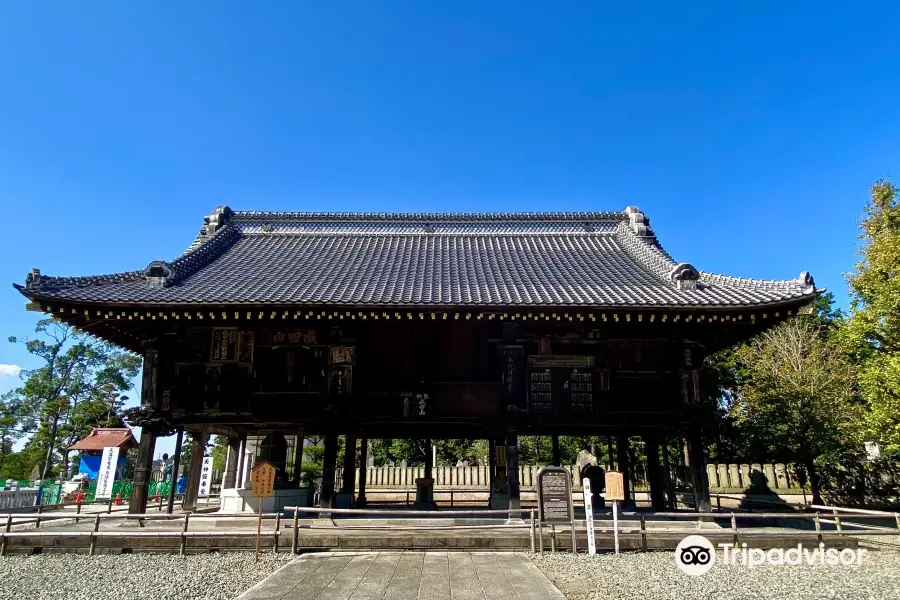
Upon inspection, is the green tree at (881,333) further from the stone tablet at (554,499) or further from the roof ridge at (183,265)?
the roof ridge at (183,265)

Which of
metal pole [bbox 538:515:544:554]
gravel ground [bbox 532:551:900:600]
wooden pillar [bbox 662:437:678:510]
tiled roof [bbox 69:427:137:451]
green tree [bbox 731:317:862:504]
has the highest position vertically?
green tree [bbox 731:317:862:504]

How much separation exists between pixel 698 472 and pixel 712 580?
14.2 ft

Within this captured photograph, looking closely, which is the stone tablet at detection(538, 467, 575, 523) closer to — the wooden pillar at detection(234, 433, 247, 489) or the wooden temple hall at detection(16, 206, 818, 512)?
the wooden temple hall at detection(16, 206, 818, 512)

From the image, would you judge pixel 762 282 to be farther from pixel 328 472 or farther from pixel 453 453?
pixel 453 453

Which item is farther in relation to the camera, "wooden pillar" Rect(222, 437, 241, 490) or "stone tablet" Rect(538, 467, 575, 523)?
"wooden pillar" Rect(222, 437, 241, 490)

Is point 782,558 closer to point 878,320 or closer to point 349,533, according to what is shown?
point 349,533

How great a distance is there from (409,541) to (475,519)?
2.20 metres

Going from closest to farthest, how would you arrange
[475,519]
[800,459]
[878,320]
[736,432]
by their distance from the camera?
[475,519] → [878,320] → [800,459] → [736,432]

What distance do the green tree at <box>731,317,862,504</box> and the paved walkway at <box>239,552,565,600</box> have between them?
16769mm

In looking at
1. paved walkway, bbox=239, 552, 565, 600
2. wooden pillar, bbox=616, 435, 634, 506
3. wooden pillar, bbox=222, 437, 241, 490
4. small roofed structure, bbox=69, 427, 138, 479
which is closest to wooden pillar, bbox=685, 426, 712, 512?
wooden pillar, bbox=616, 435, 634, 506

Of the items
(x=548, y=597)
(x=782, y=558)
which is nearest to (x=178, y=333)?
(x=548, y=597)

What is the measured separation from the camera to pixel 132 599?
7484 millimetres

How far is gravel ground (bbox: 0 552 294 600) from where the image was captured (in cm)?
779

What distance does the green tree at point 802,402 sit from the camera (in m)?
20.3
